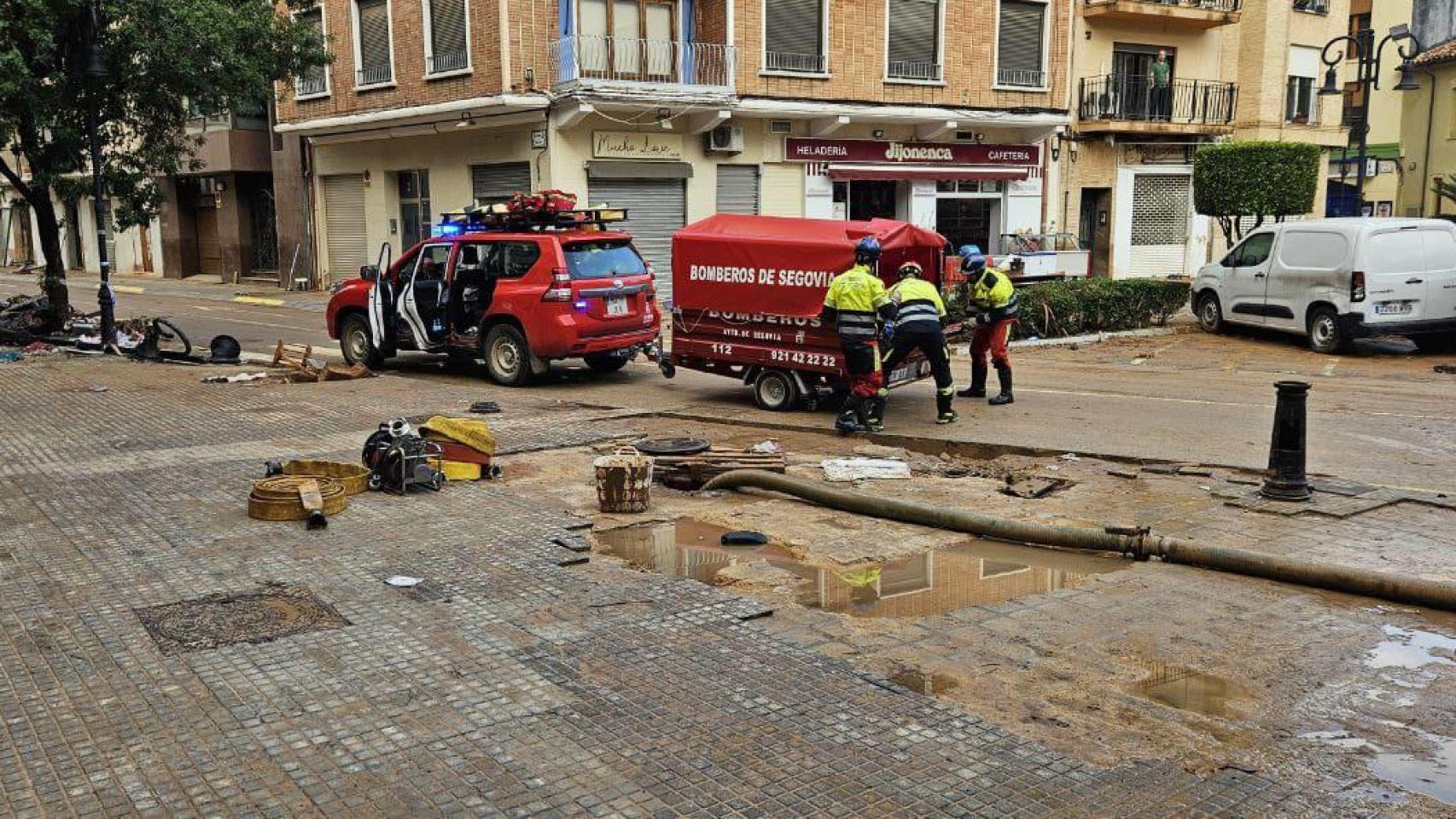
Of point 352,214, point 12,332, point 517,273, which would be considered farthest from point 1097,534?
point 352,214

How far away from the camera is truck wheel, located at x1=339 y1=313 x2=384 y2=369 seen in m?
16.0

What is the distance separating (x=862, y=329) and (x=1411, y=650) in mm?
5987

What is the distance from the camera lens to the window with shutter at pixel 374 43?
26.0 meters

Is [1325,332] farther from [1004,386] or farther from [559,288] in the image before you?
[559,288]

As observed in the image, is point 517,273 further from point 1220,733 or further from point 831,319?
point 1220,733

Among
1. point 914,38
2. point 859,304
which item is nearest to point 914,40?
point 914,38

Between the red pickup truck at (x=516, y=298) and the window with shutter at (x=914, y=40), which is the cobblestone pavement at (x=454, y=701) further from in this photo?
the window with shutter at (x=914, y=40)

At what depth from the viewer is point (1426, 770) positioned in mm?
4379

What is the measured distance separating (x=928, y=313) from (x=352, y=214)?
2151 centimetres

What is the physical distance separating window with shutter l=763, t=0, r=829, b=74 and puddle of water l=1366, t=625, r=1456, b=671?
2137cm

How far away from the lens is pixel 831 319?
37.8 feet

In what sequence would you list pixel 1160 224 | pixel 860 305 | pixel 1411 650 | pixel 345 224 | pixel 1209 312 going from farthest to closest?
pixel 1160 224 → pixel 345 224 → pixel 1209 312 → pixel 860 305 → pixel 1411 650

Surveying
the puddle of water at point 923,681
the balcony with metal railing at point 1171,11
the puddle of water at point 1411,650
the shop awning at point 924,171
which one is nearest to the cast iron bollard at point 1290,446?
the puddle of water at point 1411,650

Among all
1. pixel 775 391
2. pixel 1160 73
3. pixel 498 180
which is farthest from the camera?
pixel 1160 73
